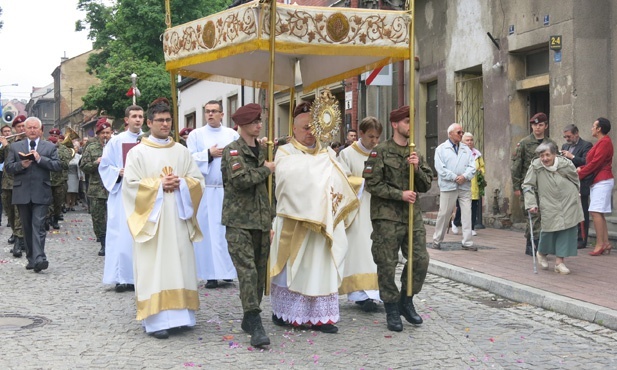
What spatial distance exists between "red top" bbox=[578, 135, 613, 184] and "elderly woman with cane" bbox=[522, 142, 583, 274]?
1.91 meters

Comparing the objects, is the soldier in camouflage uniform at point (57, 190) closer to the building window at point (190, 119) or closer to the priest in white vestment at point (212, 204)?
the priest in white vestment at point (212, 204)

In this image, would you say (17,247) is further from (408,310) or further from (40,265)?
(408,310)

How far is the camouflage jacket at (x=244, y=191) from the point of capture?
689cm

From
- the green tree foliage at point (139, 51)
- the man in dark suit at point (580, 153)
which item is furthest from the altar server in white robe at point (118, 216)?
the green tree foliage at point (139, 51)

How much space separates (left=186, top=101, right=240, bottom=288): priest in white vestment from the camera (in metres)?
9.62

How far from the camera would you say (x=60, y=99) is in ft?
311

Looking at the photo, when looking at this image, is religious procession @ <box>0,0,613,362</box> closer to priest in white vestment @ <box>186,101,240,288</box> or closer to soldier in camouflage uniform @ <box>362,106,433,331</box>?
soldier in camouflage uniform @ <box>362,106,433,331</box>

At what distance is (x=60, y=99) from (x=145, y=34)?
51.4 metres

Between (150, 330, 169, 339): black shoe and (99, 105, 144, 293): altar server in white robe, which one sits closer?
(150, 330, 169, 339): black shoe

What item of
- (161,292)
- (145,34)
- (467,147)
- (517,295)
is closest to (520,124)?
(467,147)

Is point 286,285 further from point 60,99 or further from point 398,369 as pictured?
point 60,99

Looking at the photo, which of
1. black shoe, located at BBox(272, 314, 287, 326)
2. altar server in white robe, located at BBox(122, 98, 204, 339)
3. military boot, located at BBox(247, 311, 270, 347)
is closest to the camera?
military boot, located at BBox(247, 311, 270, 347)

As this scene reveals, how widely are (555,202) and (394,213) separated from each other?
11.9 feet

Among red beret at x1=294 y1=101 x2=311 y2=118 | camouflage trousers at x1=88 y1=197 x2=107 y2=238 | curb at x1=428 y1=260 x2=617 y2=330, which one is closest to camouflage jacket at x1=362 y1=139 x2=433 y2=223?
red beret at x1=294 y1=101 x2=311 y2=118
